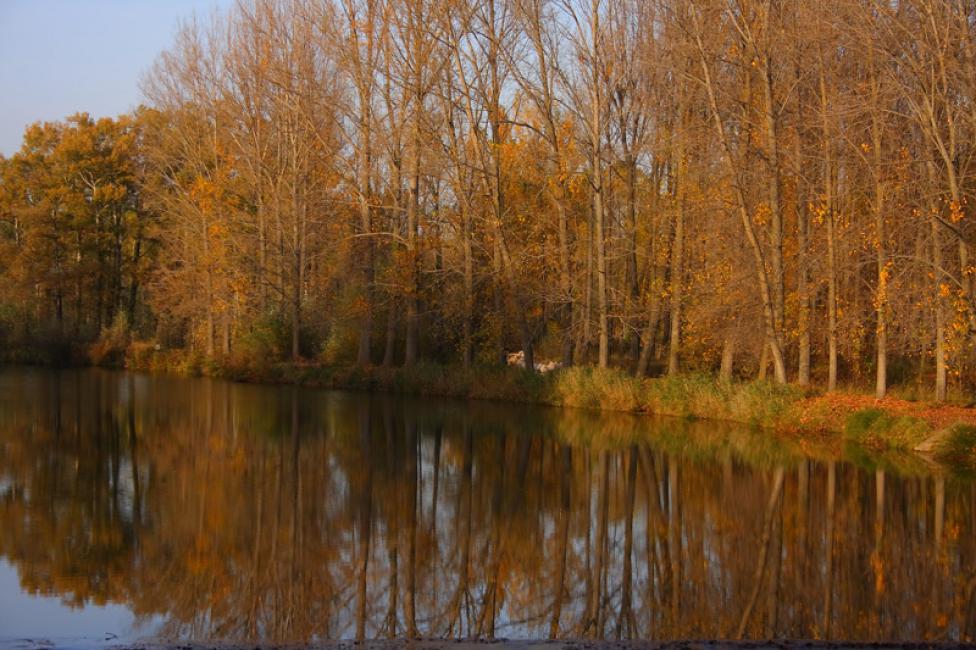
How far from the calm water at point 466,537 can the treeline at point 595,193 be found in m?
6.32

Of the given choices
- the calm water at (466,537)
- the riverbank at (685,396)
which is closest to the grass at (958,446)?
the riverbank at (685,396)

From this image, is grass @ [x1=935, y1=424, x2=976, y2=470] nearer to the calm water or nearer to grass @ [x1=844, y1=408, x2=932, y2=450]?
grass @ [x1=844, y1=408, x2=932, y2=450]

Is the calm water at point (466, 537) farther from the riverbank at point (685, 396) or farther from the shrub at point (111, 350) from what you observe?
the shrub at point (111, 350)

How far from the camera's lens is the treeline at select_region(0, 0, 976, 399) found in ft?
74.5

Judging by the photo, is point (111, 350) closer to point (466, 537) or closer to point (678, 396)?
point (678, 396)

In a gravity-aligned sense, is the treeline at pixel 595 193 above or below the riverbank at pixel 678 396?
above

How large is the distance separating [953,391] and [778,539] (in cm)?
1366

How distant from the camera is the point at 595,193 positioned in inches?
1161

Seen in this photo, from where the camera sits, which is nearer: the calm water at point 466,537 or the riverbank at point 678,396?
Result: the calm water at point 466,537

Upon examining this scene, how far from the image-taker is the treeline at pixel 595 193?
22.7 metres

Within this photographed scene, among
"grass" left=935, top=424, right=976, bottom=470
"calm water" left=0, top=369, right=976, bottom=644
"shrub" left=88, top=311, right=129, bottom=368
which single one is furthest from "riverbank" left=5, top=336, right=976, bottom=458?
"shrub" left=88, top=311, right=129, bottom=368

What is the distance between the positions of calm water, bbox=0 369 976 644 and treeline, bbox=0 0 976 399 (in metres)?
6.32

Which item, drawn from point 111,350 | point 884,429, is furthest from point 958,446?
point 111,350

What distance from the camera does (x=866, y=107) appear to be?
67.1 feet
